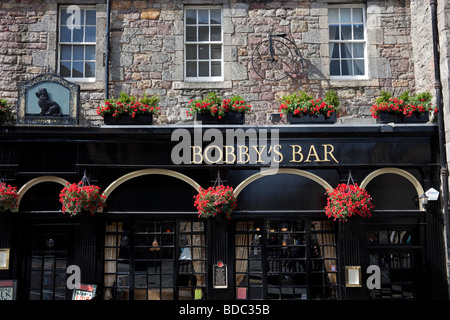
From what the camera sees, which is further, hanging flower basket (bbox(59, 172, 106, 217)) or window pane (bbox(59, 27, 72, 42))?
window pane (bbox(59, 27, 72, 42))

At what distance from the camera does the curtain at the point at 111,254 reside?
28.6ft

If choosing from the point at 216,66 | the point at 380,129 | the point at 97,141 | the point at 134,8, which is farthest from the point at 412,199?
the point at 134,8

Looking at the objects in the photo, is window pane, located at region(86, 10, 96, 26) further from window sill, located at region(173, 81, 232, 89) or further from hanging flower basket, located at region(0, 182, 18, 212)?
hanging flower basket, located at region(0, 182, 18, 212)

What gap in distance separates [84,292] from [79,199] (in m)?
1.79

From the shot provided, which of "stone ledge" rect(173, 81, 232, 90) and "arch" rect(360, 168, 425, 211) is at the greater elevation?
"stone ledge" rect(173, 81, 232, 90)

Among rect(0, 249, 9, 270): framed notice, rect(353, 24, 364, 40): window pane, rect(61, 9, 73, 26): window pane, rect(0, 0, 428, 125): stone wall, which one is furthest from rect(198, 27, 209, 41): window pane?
rect(0, 249, 9, 270): framed notice

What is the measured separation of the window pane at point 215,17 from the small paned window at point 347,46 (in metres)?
2.41

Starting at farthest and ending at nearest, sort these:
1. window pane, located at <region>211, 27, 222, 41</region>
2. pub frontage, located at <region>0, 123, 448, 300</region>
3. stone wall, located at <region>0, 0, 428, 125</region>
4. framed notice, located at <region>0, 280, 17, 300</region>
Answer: window pane, located at <region>211, 27, 222, 41</region> < stone wall, located at <region>0, 0, 428, 125</region> < pub frontage, located at <region>0, 123, 448, 300</region> < framed notice, located at <region>0, 280, 17, 300</region>

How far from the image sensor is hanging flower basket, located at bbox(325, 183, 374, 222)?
27.0 feet

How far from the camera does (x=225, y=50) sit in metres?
9.47

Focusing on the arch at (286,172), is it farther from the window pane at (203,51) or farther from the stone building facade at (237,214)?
the window pane at (203,51)

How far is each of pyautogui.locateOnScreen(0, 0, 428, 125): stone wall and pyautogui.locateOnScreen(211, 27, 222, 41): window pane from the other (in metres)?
0.20

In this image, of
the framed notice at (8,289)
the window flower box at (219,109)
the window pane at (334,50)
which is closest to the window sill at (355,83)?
the window pane at (334,50)

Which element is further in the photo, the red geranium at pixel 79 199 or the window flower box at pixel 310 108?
the window flower box at pixel 310 108
